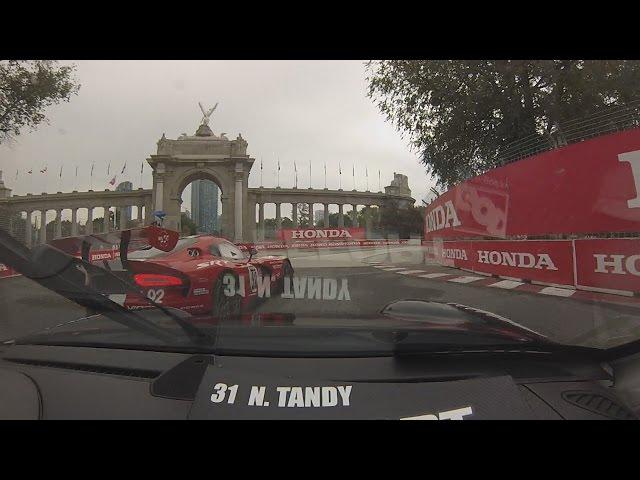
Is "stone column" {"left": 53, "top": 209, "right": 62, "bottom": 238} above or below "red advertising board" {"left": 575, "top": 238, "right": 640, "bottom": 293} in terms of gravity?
above

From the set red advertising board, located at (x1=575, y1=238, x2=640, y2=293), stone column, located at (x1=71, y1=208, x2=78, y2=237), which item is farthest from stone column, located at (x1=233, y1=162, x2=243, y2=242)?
red advertising board, located at (x1=575, y1=238, x2=640, y2=293)

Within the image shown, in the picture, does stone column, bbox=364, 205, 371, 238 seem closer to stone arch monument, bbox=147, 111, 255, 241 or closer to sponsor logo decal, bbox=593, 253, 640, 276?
stone arch monument, bbox=147, 111, 255, 241

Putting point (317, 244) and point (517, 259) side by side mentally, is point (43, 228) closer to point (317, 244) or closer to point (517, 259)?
point (317, 244)

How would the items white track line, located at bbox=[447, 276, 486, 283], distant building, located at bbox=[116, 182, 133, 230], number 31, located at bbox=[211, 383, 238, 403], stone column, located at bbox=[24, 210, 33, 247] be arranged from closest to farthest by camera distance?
number 31, located at bbox=[211, 383, 238, 403]
stone column, located at bbox=[24, 210, 33, 247]
distant building, located at bbox=[116, 182, 133, 230]
white track line, located at bbox=[447, 276, 486, 283]

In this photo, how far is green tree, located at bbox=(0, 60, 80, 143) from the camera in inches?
87.7

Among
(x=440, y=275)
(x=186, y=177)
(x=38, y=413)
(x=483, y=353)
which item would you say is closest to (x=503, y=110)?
(x=440, y=275)

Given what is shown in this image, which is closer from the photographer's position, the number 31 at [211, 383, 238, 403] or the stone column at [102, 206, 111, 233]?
the number 31 at [211, 383, 238, 403]

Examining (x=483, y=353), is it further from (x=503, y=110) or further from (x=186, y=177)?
(x=503, y=110)

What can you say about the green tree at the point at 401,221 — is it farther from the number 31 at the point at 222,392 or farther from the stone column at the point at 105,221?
the stone column at the point at 105,221

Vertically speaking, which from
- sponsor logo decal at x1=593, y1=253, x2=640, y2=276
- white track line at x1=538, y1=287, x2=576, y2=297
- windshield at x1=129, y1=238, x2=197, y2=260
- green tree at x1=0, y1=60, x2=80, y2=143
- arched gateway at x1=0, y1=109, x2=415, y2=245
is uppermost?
green tree at x1=0, y1=60, x2=80, y2=143

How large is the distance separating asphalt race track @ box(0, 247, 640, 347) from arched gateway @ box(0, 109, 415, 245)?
0.34 metres

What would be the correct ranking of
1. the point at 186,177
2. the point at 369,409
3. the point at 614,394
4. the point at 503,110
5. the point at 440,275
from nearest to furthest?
the point at 369,409, the point at 614,394, the point at 186,177, the point at 440,275, the point at 503,110
